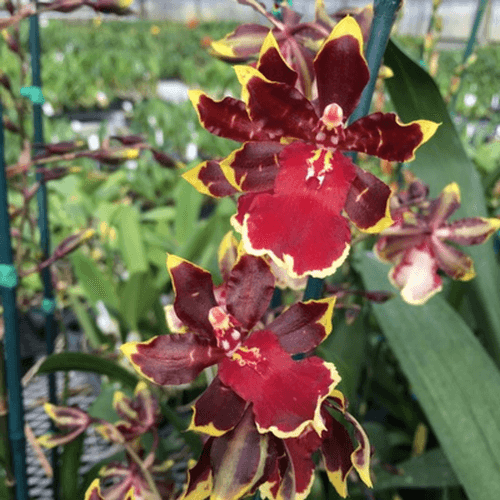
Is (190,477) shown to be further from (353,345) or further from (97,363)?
(353,345)

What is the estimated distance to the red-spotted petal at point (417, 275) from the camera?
54 cm

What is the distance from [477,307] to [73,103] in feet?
10.3

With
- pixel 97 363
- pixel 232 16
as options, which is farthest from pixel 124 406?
pixel 232 16

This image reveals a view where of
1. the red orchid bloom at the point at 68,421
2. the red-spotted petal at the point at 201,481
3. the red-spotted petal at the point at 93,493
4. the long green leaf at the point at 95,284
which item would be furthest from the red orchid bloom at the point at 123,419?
the long green leaf at the point at 95,284

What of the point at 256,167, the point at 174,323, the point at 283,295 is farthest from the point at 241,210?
the point at 283,295

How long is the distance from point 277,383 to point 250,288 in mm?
68

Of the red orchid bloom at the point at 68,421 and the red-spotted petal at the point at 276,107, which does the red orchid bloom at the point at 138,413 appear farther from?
the red-spotted petal at the point at 276,107

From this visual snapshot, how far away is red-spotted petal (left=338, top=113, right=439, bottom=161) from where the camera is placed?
0.28 metres

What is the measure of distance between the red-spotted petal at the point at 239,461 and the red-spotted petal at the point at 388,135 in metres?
0.16

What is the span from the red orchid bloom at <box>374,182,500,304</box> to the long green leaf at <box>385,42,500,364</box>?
126 mm

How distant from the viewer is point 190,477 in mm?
344

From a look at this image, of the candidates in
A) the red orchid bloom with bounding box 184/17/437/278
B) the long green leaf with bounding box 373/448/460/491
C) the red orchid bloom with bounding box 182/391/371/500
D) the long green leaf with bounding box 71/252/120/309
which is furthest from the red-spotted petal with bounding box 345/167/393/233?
the long green leaf with bounding box 71/252/120/309

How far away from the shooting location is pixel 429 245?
1.90 feet

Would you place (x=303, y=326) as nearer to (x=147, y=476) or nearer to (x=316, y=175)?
(x=316, y=175)
